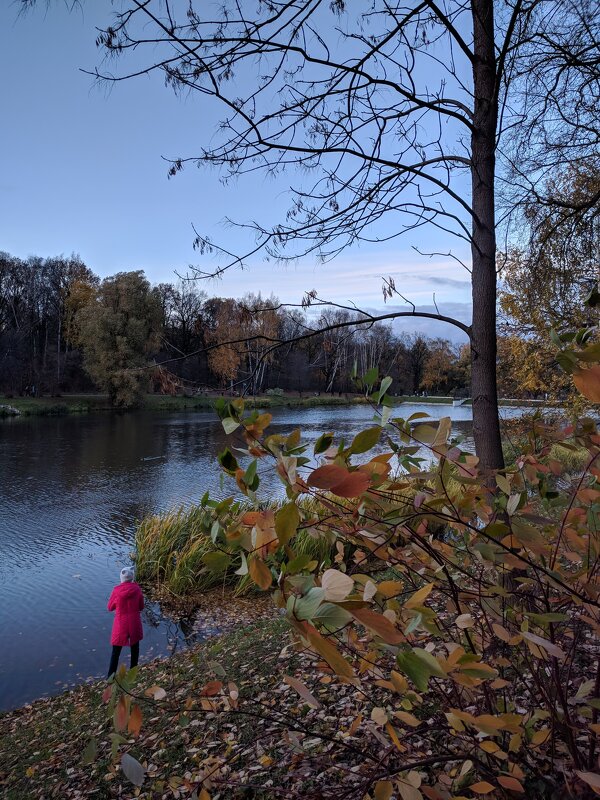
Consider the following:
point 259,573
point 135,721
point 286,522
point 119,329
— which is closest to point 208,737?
point 135,721

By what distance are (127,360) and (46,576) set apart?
97.1 feet

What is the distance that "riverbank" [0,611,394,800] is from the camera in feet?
8.21

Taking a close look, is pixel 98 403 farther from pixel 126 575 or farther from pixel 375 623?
pixel 375 623

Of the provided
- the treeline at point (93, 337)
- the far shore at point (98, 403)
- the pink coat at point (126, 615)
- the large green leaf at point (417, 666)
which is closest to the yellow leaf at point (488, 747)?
the large green leaf at point (417, 666)

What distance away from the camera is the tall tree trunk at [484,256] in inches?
131

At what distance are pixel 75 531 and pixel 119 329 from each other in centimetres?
2853

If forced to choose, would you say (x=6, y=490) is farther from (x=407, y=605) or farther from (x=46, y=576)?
(x=407, y=605)

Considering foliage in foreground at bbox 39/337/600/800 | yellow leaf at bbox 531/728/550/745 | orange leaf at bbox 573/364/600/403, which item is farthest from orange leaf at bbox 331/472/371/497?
yellow leaf at bbox 531/728/550/745

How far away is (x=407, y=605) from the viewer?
109 cm

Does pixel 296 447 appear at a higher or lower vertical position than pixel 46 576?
higher

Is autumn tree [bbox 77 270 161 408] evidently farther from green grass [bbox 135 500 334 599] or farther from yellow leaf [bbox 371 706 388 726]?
yellow leaf [bbox 371 706 388 726]

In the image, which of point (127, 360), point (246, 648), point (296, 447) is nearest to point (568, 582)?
point (296, 447)

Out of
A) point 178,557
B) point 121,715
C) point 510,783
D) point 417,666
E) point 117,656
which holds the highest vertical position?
point 417,666

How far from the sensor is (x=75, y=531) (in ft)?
38.3
